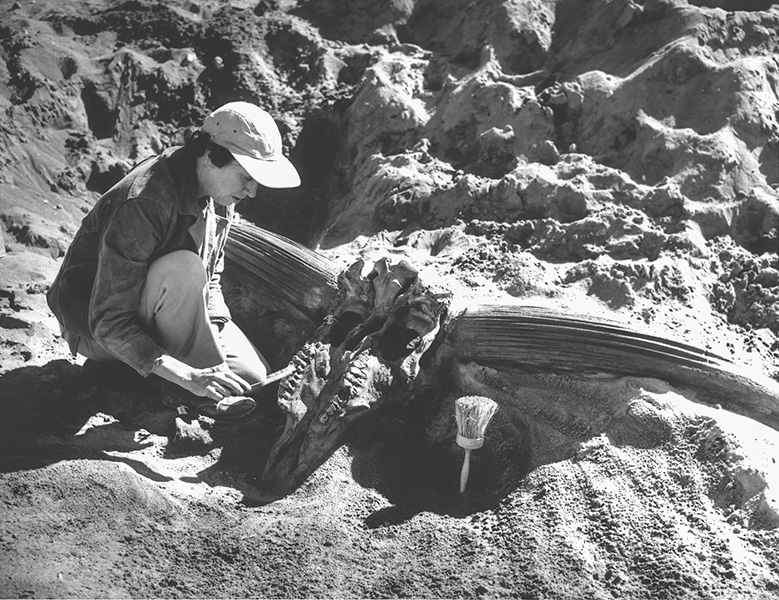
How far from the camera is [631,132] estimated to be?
560 centimetres

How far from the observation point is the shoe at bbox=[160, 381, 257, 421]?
13.5 feet

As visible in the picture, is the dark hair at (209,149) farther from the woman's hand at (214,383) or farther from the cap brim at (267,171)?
the woman's hand at (214,383)

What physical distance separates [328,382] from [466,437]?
2.40ft

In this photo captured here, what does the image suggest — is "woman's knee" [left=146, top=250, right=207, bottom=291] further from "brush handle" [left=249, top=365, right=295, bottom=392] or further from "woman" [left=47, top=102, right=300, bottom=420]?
"brush handle" [left=249, top=365, right=295, bottom=392]

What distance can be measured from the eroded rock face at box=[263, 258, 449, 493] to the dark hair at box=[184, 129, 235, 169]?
0.93 m

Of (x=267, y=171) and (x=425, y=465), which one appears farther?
(x=425, y=465)

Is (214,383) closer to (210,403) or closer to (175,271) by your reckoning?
(210,403)

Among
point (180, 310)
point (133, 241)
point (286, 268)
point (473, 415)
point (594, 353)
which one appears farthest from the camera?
point (286, 268)

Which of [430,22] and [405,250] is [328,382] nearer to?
[405,250]

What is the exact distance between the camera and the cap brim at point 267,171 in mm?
3795

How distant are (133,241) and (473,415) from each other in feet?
5.19

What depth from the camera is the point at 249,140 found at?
384 centimetres

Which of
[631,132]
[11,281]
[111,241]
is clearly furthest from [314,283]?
[631,132]

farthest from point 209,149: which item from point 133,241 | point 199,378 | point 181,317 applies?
point 199,378
